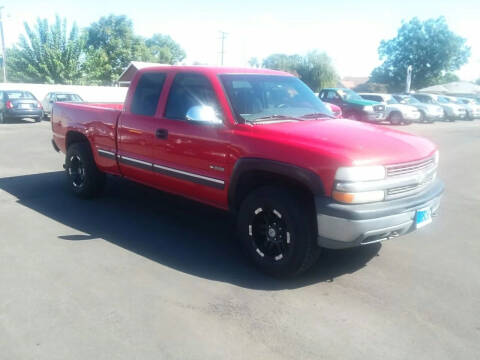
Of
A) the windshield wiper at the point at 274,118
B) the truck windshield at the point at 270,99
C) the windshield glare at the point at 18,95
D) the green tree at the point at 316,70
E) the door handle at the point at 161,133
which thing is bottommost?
the windshield glare at the point at 18,95

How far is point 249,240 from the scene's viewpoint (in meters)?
4.27

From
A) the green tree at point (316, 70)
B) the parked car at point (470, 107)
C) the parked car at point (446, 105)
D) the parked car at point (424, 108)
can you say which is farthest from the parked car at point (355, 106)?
the green tree at point (316, 70)

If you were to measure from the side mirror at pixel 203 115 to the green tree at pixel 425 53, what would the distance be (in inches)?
2656

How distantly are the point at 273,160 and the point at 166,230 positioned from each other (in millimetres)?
2007

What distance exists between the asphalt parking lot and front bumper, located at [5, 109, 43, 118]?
1486 cm

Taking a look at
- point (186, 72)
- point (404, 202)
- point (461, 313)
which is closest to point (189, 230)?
point (186, 72)

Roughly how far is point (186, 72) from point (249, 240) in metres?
2.10

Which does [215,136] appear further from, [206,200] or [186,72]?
[186,72]

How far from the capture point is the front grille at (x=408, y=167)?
3750mm

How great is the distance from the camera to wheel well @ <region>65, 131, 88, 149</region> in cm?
661

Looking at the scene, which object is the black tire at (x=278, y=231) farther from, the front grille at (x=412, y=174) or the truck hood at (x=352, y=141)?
the front grille at (x=412, y=174)

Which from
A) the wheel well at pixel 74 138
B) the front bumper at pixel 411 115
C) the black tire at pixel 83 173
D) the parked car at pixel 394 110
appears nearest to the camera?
the black tire at pixel 83 173

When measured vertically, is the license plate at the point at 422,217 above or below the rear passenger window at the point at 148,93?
below

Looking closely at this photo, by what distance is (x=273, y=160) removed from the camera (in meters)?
3.94
